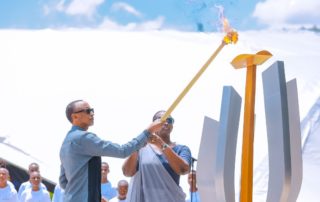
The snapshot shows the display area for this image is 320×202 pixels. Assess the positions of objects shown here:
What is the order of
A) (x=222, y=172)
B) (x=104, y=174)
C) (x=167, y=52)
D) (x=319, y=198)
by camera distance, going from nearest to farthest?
(x=222, y=172) → (x=104, y=174) → (x=319, y=198) → (x=167, y=52)

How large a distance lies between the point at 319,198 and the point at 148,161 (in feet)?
25.3

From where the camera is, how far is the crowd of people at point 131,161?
503cm

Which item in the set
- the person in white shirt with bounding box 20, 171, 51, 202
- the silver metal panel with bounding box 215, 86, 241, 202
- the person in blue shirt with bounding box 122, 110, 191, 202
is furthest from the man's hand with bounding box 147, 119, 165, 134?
the person in white shirt with bounding box 20, 171, 51, 202

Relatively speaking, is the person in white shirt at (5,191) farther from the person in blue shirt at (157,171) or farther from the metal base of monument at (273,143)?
the metal base of monument at (273,143)

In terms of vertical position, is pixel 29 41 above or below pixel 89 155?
above

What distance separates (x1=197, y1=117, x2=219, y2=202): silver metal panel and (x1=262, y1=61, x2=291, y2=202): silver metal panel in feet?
1.43

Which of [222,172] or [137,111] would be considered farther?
[137,111]

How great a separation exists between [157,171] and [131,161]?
24cm

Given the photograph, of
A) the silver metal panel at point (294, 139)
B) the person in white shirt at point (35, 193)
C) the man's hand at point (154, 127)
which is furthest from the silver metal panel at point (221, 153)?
the person in white shirt at point (35, 193)

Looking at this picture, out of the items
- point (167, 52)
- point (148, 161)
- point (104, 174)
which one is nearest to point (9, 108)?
point (167, 52)

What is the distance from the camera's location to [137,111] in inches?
619

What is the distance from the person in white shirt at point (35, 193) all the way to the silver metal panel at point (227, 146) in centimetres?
593

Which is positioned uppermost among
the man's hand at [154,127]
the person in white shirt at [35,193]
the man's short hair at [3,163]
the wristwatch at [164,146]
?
the man's hand at [154,127]

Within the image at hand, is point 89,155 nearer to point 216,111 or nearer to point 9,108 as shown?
point 216,111
